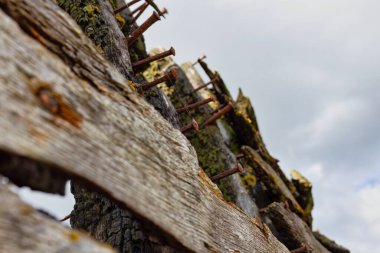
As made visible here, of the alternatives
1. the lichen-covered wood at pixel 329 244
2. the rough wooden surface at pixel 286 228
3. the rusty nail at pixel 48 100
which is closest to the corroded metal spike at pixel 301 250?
the rough wooden surface at pixel 286 228

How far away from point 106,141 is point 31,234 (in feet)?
2.71

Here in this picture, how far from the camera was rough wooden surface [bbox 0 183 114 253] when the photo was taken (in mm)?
1818

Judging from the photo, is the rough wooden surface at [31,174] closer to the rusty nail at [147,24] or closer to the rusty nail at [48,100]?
the rusty nail at [48,100]

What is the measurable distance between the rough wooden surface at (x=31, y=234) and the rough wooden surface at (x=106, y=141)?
263mm

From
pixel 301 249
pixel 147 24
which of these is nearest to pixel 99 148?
pixel 147 24

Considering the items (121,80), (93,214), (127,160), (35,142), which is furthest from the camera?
(93,214)

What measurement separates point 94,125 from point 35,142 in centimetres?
55

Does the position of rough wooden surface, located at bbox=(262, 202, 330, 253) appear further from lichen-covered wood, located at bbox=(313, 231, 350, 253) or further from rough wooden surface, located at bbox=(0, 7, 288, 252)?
rough wooden surface, located at bbox=(0, 7, 288, 252)

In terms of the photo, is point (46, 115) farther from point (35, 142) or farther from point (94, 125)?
point (94, 125)

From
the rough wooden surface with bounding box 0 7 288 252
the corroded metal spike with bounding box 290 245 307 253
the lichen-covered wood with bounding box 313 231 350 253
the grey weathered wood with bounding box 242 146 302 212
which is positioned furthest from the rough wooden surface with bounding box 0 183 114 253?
the lichen-covered wood with bounding box 313 231 350 253

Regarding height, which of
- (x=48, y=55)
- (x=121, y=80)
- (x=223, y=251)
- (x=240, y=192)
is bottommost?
(x=223, y=251)

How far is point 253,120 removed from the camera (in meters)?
15.3

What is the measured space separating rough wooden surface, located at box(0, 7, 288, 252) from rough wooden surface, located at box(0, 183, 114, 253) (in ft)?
0.86

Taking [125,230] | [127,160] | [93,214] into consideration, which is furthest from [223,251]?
[93,214]
